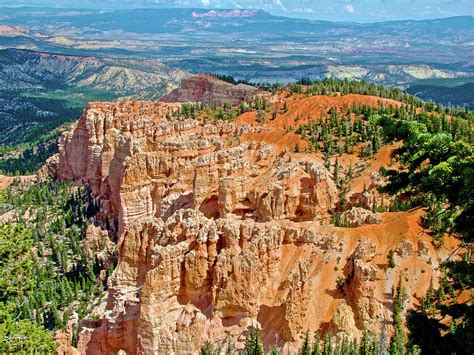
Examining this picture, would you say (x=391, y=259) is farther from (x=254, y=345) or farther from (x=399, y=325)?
(x=254, y=345)

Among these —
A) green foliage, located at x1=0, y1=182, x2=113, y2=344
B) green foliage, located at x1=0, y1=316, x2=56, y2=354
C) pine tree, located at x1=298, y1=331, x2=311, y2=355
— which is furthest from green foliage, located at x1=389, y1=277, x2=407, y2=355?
green foliage, located at x1=0, y1=316, x2=56, y2=354

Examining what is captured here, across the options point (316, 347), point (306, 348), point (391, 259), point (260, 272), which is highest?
point (391, 259)

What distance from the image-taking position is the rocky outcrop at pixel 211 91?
11212 cm

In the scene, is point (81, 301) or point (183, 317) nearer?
point (183, 317)

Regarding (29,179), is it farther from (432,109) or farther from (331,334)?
(331,334)

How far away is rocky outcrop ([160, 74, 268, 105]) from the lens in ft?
368

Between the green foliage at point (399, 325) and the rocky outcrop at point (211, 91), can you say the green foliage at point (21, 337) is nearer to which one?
the green foliage at point (399, 325)

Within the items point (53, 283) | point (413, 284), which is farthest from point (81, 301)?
point (413, 284)

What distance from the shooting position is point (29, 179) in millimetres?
97312

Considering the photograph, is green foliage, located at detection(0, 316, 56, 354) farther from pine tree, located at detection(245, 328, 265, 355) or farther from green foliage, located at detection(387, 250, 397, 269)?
green foliage, located at detection(387, 250, 397, 269)

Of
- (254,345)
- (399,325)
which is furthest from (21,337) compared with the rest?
(399,325)

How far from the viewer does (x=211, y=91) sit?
12381 cm

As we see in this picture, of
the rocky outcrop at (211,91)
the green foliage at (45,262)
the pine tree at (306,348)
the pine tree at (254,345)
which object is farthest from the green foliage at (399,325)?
the rocky outcrop at (211,91)

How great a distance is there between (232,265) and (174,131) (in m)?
37.4
